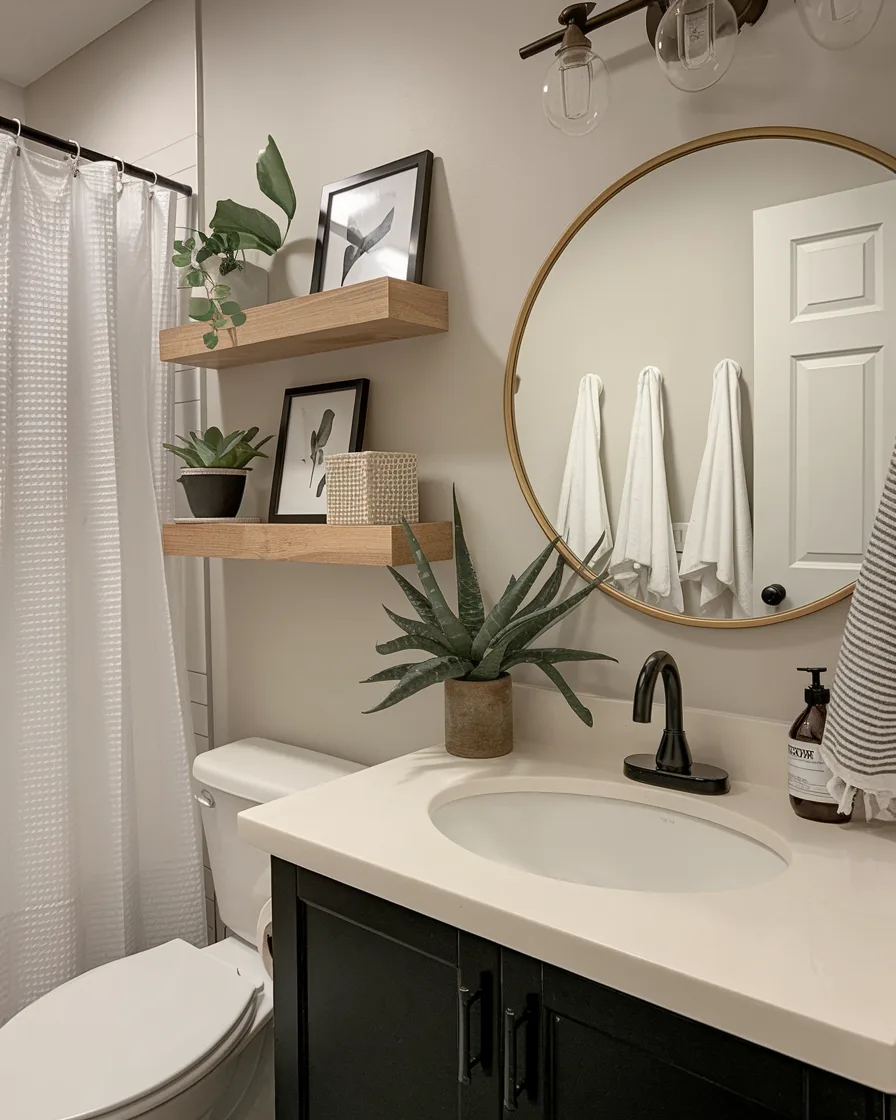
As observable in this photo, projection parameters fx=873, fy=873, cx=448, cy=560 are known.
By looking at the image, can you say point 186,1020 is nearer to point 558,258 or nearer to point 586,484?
point 586,484

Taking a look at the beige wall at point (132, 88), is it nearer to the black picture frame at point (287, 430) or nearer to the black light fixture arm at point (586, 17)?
the black picture frame at point (287, 430)

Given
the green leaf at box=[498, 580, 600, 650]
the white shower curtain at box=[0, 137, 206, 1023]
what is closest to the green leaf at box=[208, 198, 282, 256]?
the white shower curtain at box=[0, 137, 206, 1023]

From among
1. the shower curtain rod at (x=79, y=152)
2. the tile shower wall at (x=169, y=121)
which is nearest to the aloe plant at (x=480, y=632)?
the tile shower wall at (x=169, y=121)

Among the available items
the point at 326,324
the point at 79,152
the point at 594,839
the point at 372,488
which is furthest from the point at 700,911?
the point at 79,152

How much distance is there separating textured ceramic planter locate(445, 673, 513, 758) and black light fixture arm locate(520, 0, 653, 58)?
3.11ft

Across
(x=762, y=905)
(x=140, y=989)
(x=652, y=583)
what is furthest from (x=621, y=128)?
(x=140, y=989)

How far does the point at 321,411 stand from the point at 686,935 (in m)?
1.21

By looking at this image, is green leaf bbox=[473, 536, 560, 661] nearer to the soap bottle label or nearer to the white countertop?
the white countertop

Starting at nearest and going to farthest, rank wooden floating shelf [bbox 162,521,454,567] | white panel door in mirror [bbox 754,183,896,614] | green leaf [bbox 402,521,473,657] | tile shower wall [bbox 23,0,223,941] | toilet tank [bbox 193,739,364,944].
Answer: white panel door in mirror [bbox 754,183,896,614] < green leaf [bbox 402,521,473,657] < wooden floating shelf [bbox 162,521,454,567] < toilet tank [bbox 193,739,364,944] < tile shower wall [bbox 23,0,223,941]

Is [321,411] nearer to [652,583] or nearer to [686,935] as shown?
[652,583]

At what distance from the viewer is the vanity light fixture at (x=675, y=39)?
3.22 ft

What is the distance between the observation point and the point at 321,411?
5.61 feet

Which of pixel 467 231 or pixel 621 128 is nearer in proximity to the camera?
pixel 621 128

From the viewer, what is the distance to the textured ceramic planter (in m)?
1.33
